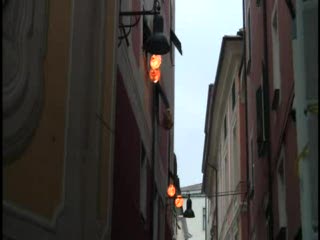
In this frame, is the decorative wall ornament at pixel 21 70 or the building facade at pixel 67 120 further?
the building facade at pixel 67 120

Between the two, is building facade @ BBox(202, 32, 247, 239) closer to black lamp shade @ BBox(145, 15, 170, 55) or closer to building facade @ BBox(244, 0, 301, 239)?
building facade @ BBox(244, 0, 301, 239)

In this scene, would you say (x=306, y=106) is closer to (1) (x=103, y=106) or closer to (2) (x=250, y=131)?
(1) (x=103, y=106)

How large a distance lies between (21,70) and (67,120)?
156cm

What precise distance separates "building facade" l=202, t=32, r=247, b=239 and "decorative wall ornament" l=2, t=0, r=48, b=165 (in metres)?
19.3

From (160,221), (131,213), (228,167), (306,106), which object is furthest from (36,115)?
(228,167)

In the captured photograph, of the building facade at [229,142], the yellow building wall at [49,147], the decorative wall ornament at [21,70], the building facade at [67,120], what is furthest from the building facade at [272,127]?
the decorative wall ornament at [21,70]

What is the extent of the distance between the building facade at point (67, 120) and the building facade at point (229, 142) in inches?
529

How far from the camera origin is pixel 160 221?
24.0m

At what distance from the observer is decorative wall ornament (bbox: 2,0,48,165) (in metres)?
7.54

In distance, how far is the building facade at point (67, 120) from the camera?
7.72 metres

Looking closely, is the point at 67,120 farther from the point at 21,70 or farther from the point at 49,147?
the point at 21,70

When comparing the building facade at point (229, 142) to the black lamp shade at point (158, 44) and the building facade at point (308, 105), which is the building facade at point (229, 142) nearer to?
the black lamp shade at point (158, 44)

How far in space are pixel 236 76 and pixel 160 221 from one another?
34.1 ft

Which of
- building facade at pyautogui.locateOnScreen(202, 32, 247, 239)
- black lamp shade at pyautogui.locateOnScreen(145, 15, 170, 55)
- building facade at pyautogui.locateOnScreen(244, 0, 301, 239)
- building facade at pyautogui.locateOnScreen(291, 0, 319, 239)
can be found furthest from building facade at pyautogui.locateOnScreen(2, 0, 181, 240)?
building facade at pyautogui.locateOnScreen(202, 32, 247, 239)
